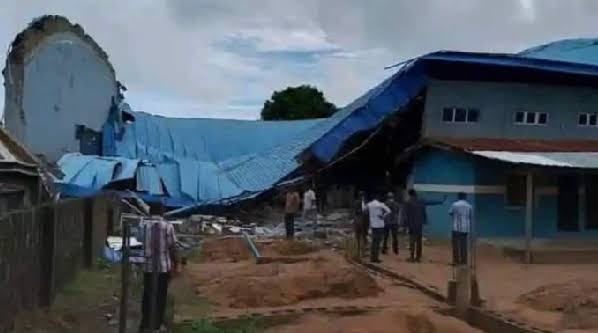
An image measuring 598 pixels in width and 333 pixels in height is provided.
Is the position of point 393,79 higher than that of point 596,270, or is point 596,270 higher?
point 393,79

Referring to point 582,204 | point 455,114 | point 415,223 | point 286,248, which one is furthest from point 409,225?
point 455,114

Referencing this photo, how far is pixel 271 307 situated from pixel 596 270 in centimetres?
885

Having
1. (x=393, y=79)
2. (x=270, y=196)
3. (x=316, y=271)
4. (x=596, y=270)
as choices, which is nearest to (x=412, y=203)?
(x=596, y=270)

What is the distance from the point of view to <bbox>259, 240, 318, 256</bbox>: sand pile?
23.3 meters

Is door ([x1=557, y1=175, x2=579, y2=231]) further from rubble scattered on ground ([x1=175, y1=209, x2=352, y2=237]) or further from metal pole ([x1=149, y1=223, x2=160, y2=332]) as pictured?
metal pole ([x1=149, y1=223, x2=160, y2=332])

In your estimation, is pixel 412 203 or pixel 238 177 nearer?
pixel 412 203

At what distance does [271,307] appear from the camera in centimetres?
1468

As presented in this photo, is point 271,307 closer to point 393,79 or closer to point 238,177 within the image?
point 393,79

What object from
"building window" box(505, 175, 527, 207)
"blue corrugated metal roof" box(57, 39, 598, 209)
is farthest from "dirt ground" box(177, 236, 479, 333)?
"blue corrugated metal roof" box(57, 39, 598, 209)

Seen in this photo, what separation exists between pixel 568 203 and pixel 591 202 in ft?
2.31

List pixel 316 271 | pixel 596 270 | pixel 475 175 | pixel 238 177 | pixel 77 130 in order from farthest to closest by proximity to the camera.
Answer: pixel 77 130 < pixel 238 177 < pixel 475 175 < pixel 596 270 < pixel 316 271

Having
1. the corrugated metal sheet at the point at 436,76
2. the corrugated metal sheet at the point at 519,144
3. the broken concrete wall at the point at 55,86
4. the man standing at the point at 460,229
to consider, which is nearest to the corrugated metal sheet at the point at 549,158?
the corrugated metal sheet at the point at 519,144

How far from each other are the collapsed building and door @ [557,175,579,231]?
32 millimetres

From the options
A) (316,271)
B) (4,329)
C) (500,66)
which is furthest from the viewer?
(500,66)
